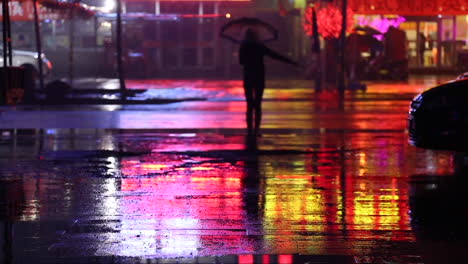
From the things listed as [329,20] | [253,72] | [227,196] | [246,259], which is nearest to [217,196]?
[227,196]

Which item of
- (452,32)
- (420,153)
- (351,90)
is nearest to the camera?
(420,153)

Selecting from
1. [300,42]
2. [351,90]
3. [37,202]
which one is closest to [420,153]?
[37,202]

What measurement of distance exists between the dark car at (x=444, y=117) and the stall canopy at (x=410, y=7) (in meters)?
27.0

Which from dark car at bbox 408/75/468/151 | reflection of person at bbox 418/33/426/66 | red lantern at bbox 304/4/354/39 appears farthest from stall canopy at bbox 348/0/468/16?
dark car at bbox 408/75/468/151

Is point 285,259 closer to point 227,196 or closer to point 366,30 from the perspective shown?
point 227,196

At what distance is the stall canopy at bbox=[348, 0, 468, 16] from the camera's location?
127ft

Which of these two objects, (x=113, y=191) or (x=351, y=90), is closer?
(x=113, y=191)

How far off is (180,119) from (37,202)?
11.3 metres

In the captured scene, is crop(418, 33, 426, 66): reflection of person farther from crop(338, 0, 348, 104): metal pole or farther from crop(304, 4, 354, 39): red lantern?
crop(338, 0, 348, 104): metal pole

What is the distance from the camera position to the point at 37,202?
32.1 feet

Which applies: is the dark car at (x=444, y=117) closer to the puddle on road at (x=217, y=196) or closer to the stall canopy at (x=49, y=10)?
the puddle on road at (x=217, y=196)

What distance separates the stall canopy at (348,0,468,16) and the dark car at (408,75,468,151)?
2702 centimetres

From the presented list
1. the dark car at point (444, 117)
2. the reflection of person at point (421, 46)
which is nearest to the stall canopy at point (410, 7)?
the reflection of person at point (421, 46)

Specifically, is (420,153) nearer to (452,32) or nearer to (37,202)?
(37,202)
